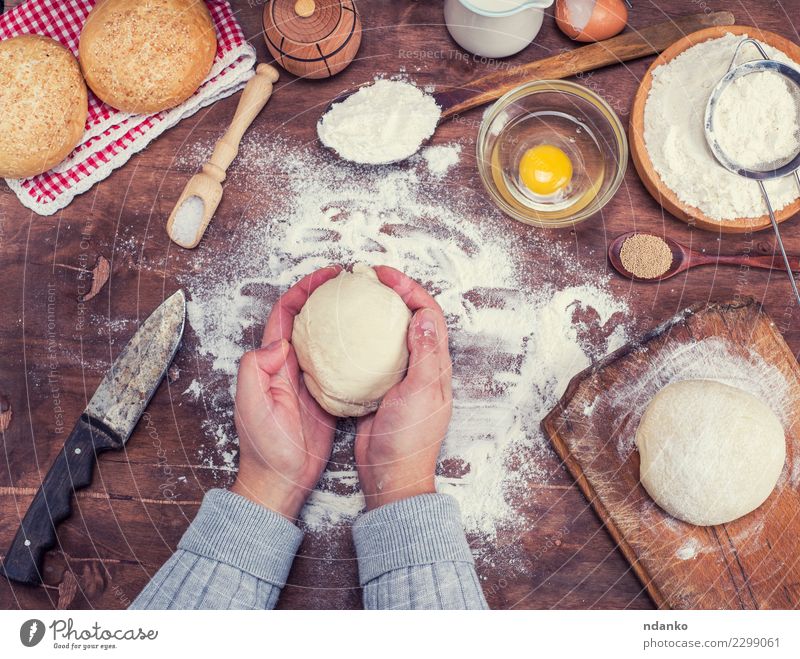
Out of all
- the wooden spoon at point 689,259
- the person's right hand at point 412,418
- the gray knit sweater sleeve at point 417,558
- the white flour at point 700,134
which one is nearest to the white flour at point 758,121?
the white flour at point 700,134

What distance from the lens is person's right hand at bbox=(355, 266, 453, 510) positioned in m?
0.71

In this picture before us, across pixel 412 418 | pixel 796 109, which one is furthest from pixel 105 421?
A: pixel 796 109

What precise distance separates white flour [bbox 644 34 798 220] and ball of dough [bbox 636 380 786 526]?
0.65 feet

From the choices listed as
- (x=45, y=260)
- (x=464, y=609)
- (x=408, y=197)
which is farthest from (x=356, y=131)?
(x=464, y=609)

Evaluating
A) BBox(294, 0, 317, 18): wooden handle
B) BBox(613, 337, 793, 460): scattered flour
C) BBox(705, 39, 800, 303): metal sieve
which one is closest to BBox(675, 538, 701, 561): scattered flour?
BBox(613, 337, 793, 460): scattered flour

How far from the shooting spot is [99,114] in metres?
0.75

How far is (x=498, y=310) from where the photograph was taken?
76 centimetres

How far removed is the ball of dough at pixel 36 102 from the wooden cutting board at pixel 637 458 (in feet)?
2.03

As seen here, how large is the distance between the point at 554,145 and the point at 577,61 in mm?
94

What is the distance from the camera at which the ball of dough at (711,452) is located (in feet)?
2.18

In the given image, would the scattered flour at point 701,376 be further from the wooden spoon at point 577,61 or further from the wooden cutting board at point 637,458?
the wooden spoon at point 577,61

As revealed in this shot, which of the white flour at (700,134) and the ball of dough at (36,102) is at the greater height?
the ball of dough at (36,102)
